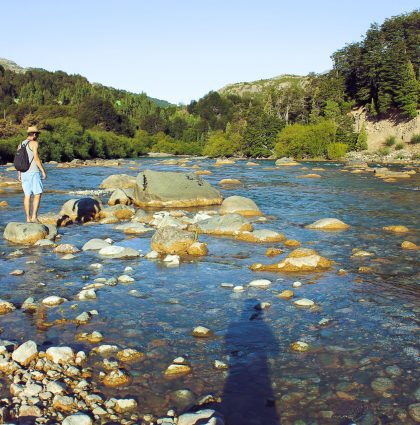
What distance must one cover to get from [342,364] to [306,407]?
966 mm

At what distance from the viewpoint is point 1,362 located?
15.7ft

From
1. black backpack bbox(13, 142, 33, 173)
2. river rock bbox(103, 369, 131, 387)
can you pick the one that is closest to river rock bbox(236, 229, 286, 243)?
black backpack bbox(13, 142, 33, 173)

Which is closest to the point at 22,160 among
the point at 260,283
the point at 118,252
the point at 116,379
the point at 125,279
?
the point at 118,252

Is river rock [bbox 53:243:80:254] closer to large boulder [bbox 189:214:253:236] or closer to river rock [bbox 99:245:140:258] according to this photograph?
river rock [bbox 99:245:140:258]

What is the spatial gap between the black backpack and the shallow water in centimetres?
188

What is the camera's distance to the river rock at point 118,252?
9.87 metres

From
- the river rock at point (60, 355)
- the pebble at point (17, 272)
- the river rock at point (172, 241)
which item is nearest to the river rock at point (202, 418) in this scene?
the river rock at point (60, 355)

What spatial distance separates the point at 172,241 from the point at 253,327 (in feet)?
14.8

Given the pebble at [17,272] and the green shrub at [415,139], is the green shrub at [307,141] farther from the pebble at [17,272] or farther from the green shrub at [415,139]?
the pebble at [17,272]

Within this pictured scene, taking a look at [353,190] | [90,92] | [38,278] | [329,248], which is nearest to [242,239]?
[329,248]

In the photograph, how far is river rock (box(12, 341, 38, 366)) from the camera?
191 inches

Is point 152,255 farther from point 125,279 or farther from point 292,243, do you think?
point 292,243

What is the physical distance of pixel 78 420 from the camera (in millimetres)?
3883

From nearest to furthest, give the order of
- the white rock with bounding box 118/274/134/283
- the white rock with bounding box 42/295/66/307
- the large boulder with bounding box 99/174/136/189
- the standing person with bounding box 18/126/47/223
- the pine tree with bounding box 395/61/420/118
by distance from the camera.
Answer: the white rock with bounding box 42/295/66/307 < the white rock with bounding box 118/274/134/283 < the standing person with bounding box 18/126/47/223 < the large boulder with bounding box 99/174/136/189 < the pine tree with bounding box 395/61/420/118
